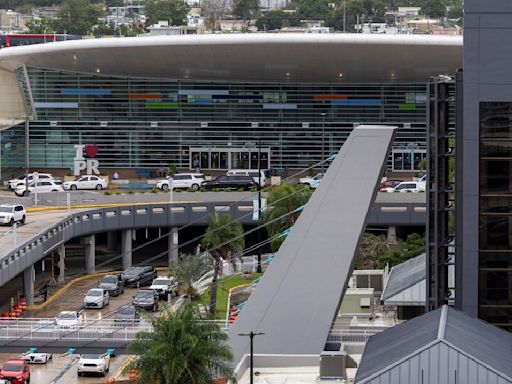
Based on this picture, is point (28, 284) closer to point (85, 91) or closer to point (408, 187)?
point (408, 187)

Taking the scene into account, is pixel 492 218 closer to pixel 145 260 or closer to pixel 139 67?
pixel 145 260

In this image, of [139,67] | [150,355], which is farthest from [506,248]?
[139,67]

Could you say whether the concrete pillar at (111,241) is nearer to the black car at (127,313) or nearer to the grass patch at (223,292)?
the grass patch at (223,292)

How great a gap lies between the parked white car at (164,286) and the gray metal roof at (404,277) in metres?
10.8

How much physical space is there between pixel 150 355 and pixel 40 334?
1382cm

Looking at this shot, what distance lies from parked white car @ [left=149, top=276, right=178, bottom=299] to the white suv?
2559cm

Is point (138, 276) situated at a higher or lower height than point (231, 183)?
lower

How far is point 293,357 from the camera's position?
105 feet

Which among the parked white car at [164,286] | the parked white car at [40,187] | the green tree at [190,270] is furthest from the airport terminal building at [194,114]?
the green tree at [190,270]

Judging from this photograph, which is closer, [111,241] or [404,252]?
[404,252]

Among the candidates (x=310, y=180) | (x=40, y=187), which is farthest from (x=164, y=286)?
(x=310, y=180)

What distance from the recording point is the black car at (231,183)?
3477 inches

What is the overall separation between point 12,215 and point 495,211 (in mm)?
39517

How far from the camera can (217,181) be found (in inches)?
3533
